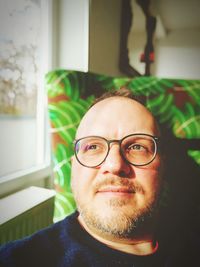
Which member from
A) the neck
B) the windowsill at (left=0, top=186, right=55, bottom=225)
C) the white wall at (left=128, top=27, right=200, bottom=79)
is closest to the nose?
the neck

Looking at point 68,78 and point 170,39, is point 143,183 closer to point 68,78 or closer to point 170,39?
point 68,78

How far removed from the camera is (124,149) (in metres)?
0.53

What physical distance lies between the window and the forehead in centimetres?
48

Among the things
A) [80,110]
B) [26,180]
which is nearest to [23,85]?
[26,180]

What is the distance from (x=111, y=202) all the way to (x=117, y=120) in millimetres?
167

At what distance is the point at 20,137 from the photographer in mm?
1070

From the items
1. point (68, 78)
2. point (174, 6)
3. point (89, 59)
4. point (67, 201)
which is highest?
point (174, 6)

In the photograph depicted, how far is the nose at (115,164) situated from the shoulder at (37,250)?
16 centimetres

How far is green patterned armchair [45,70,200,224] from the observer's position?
579 millimetres

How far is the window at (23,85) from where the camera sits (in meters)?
0.93

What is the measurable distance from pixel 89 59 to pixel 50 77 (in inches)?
16.5

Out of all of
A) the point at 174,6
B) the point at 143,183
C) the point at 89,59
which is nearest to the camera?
the point at 143,183

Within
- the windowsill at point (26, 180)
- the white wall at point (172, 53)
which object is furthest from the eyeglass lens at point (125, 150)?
the white wall at point (172, 53)

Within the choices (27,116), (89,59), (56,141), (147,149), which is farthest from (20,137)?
(147,149)
